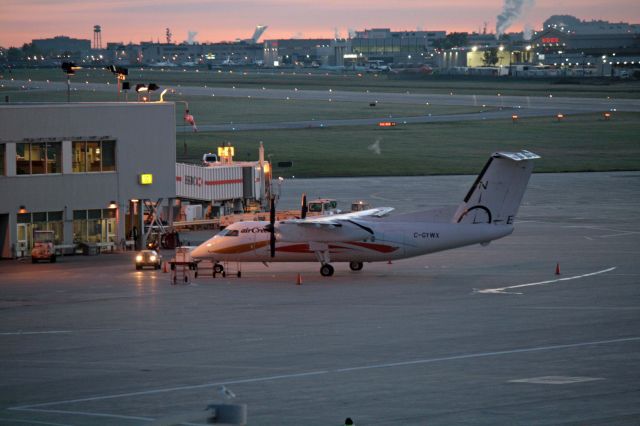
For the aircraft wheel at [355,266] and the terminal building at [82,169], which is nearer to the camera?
the aircraft wheel at [355,266]

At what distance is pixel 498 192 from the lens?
176 ft

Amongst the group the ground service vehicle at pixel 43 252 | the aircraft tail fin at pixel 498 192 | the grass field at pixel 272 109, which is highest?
the grass field at pixel 272 109

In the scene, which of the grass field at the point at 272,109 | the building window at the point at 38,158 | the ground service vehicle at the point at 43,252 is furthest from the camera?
the grass field at the point at 272,109

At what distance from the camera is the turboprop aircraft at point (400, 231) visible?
53156 millimetres

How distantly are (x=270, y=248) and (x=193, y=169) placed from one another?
2059 centimetres

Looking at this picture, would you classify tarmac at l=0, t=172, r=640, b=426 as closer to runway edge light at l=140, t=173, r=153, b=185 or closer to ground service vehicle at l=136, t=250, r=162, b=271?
ground service vehicle at l=136, t=250, r=162, b=271

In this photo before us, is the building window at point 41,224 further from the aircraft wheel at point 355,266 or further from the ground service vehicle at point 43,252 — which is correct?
the aircraft wheel at point 355,266

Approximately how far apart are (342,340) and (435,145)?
3603 inches

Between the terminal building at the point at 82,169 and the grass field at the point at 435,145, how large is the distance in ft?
125

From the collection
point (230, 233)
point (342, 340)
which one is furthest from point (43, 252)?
point (342, 340)

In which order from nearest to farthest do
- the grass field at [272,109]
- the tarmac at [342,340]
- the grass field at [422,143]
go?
the tarmac at [342,340] → the grass field at [422,143] → the grass field at [272,109]

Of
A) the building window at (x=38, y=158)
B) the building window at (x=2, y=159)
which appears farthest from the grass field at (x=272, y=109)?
the building window at (x=2, y=159)

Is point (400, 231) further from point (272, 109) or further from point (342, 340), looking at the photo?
point (272, 109)

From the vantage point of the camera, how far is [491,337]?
38.8 m
